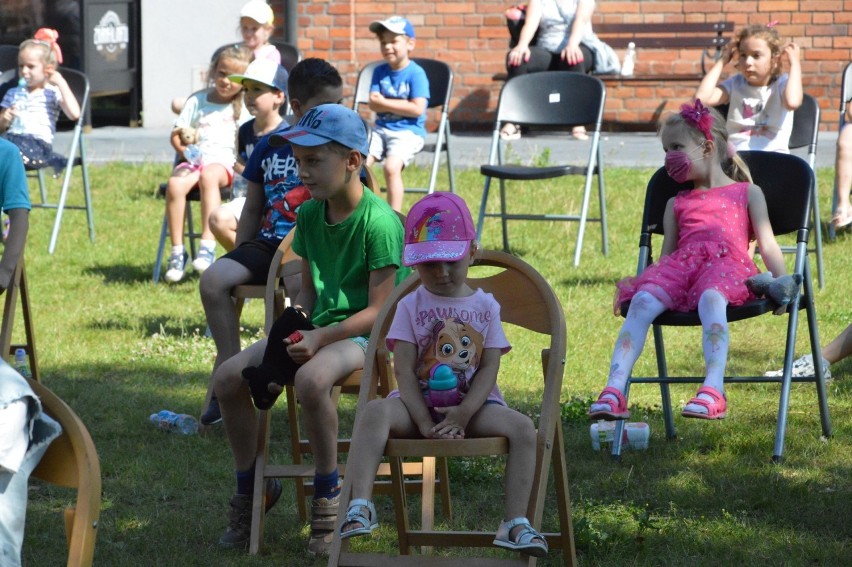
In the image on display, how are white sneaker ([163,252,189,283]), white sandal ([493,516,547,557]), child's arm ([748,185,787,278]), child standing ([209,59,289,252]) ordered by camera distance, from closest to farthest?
white sandal ([493,516,547,557]) < child's arm ([748,185,787,278]) < child standing ([209,59,289,252]) < white sneaker ([163,252,189,283])

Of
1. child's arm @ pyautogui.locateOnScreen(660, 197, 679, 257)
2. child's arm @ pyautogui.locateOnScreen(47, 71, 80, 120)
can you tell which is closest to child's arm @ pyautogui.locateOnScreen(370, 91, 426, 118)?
child's arm @ pyautogui.locateOnScreen(47, 71, 80, 120)

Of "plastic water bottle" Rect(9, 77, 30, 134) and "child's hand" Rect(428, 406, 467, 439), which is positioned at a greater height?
"plastic water bottle" Rect(9, 77, 30, 134)

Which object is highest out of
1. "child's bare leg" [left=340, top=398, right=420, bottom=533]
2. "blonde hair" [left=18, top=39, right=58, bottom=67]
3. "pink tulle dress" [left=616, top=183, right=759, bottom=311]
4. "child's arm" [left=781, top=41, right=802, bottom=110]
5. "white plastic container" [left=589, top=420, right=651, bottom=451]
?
"blonde hair" [left=18, top=39, right=58, bottom=67]

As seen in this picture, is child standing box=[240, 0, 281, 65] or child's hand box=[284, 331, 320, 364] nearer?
child's hand box=[284, 331, 320, 364]

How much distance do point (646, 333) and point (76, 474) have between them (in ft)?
7.98

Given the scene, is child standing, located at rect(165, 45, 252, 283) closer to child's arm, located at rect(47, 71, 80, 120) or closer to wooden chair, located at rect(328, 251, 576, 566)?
child's arm, located at rect(47, 71, 80, 120)

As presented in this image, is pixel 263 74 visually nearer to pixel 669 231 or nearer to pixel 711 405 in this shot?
pixel 669 231

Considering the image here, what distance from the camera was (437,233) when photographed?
350 centimetres

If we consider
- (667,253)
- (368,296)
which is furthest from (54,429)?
(667,253)

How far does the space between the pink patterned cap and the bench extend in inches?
375

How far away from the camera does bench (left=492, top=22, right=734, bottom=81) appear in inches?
501

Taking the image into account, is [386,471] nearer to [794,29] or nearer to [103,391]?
[103,391]

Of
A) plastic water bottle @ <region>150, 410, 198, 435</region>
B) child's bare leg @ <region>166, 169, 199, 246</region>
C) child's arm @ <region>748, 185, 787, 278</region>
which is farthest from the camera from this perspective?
child's bare leg @ <region>166, 169, 199, 246</region>

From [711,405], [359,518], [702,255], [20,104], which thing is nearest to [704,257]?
[702,255]
